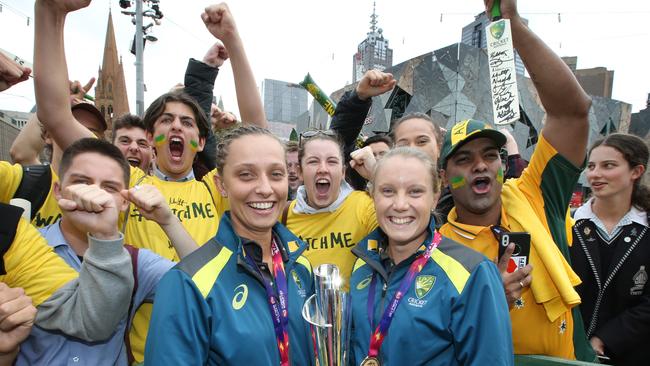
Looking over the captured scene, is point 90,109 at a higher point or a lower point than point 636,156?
higher

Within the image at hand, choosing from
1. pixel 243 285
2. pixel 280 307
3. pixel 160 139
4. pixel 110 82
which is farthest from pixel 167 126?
pixel 110 82

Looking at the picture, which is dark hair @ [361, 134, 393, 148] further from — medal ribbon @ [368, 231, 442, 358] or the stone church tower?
the stone church tower

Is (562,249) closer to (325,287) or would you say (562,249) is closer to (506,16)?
(506,16)

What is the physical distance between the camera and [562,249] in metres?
2.39

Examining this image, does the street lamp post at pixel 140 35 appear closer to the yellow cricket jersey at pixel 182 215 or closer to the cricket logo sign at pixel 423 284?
the yellow cricket jersey at pixel 182 215

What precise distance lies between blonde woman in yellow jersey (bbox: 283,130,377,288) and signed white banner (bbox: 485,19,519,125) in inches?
43.7

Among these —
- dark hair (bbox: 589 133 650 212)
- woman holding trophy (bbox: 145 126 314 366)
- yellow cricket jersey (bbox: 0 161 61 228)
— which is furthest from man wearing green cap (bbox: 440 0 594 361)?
yellow cricket jersey (bbox: 0 161 61 228)

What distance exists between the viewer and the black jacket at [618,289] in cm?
265

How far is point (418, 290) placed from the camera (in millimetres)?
1825

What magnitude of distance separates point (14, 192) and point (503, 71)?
3099 millimetres

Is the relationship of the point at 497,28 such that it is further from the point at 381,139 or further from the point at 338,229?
the point at 381,139

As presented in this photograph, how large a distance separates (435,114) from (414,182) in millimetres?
24097

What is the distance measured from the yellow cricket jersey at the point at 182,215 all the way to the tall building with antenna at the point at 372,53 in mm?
40862

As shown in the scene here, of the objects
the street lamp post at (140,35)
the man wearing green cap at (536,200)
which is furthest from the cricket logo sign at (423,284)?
the street lamp post at (140,35)
